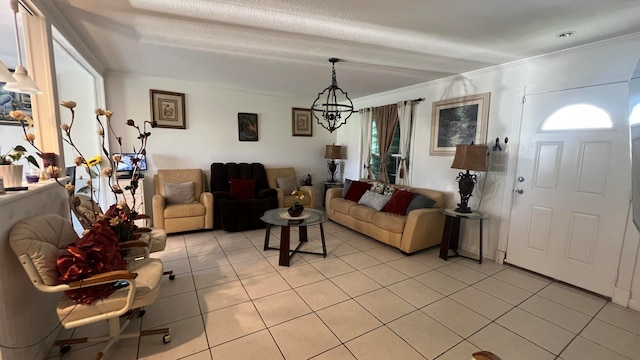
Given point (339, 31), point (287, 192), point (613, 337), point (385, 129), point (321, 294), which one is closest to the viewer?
point (613, 337)

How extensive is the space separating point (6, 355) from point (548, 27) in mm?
4099

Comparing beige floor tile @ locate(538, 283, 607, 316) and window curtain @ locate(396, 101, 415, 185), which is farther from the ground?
window curtain @ locate(396, 101, 415, 185)

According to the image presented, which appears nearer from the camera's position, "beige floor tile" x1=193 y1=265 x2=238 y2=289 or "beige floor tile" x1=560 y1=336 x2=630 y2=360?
"beige floor tile" x1=560 y1=336 x2=630 y2=360

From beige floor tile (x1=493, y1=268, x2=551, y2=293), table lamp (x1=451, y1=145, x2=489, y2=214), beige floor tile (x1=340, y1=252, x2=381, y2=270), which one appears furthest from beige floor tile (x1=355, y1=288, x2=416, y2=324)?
table lamp (x1=451, y1=145, x2=489, y2=214)

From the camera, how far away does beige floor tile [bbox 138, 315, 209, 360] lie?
5.64 ft

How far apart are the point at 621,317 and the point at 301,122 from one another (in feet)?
16.4

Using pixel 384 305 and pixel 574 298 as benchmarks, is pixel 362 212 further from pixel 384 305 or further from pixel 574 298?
pixel 574 298

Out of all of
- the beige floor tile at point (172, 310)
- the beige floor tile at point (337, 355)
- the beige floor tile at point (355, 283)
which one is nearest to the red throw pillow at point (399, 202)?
the beige floor tile at point (355, 283)

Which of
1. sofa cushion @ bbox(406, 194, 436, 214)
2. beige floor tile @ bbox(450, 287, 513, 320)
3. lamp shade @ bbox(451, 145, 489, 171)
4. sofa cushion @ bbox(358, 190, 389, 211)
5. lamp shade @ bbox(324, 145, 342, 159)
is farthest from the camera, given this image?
lamp shade @ bbox(324, 145, 342, 159)

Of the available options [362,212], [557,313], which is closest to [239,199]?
[362,212]

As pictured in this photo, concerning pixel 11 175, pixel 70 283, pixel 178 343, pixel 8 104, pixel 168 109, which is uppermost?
pixel 168 109

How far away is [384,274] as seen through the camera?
9.31ft

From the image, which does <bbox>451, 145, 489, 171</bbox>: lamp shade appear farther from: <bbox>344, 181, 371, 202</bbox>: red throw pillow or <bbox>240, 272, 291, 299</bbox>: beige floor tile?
<bbox>240, 272, 291, 299</bbox>: beige floor tile

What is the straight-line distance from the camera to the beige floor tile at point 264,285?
2.44m
